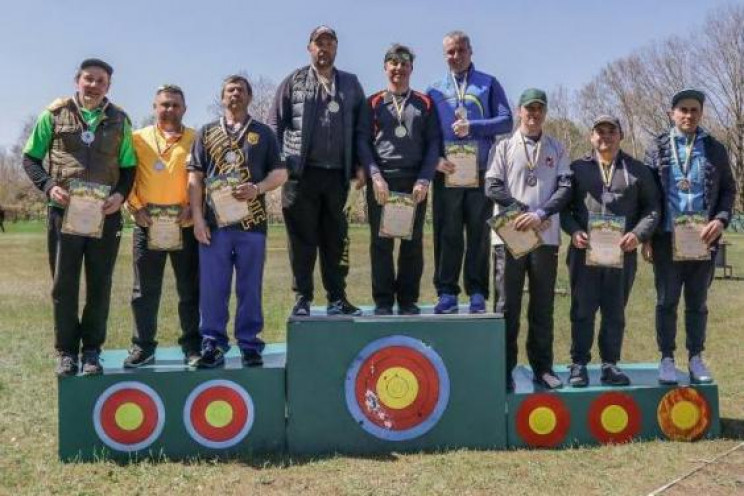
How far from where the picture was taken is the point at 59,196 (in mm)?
4895

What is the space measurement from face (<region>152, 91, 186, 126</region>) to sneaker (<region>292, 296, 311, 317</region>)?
1.57m

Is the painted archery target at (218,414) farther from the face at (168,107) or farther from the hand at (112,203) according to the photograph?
the face at (168,107)

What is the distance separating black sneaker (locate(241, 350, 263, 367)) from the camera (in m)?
5.30

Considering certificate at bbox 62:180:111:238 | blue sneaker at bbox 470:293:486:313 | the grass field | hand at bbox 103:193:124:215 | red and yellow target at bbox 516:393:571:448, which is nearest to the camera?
the grass field

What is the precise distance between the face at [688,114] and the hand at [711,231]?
720mm

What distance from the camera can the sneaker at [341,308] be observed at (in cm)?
567

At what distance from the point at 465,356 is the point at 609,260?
1218 mm

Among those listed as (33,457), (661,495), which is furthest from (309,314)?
(661,495)

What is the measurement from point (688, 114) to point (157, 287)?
4.07 meters

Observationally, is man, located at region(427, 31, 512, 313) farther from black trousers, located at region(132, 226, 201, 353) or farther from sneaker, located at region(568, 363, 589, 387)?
black trousers, located at region(132, 226, 201, 353)

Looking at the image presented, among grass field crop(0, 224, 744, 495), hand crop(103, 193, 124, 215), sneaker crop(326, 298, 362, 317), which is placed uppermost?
hand crop(103, 193, 124, 215)

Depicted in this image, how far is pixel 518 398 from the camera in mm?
5332

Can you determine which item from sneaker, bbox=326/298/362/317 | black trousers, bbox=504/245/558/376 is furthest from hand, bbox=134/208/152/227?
black trousers, bbox=504/245/558/376

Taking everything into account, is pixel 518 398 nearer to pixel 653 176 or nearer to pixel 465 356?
pixel 465 356
